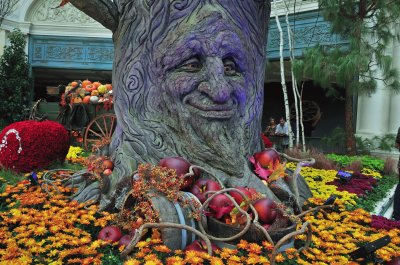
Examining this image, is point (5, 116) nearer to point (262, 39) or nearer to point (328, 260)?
point (262, 39)

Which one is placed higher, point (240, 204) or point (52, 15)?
point (52, 15)

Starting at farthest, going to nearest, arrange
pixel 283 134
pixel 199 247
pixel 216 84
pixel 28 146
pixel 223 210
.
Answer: pixel 283 134, pixel 28 146, pixel 216 84, pixel 223 210, pixel 199 247

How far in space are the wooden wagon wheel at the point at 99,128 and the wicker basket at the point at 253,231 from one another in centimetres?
509

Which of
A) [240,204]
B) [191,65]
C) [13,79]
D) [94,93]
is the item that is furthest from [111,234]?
[13,79]

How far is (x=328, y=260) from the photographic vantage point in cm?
210

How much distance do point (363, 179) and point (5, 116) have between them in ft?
45.1

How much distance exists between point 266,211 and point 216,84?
1.19 meters

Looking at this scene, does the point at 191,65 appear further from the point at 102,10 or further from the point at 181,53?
the point at 102,10

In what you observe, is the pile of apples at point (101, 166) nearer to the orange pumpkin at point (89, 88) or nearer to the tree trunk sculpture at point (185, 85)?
the tree trunk sculpture at point (185, 85)

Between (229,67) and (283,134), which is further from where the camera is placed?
(283,134)

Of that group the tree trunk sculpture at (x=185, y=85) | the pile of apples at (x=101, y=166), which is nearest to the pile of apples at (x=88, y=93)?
the tree trunk sculpture at (x=185, y=85)

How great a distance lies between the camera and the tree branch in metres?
3.04

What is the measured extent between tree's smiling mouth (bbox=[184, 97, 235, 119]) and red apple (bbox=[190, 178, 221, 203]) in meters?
0.61

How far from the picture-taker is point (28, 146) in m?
4.51
